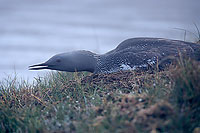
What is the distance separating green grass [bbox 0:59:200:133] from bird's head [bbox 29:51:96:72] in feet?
2.94

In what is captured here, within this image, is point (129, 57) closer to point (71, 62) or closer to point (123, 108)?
point (71, 62)

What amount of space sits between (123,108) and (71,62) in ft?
7.06

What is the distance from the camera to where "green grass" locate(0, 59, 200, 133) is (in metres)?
2.50

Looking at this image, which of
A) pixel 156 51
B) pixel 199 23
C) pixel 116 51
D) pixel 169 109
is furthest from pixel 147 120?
pixel 199 23

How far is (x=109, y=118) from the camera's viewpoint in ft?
8.61

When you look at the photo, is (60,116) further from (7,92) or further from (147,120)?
(7,92)

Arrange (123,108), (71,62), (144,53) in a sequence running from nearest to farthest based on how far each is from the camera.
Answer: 1. (123,108)
2. (144,53)
3. (71,62)

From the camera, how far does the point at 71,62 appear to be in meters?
4.80

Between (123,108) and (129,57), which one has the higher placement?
(129,57)

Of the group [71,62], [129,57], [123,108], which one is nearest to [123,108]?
[123,108]

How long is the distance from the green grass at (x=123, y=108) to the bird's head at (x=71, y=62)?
0.90 metres

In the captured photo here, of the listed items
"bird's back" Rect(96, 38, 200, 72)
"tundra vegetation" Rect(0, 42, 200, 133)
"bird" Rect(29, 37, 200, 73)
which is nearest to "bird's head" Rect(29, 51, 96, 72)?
"bird" Rect(29, 37, 200, 73)

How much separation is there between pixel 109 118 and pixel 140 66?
198 centimetres

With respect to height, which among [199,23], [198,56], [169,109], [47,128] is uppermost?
[199,23]
